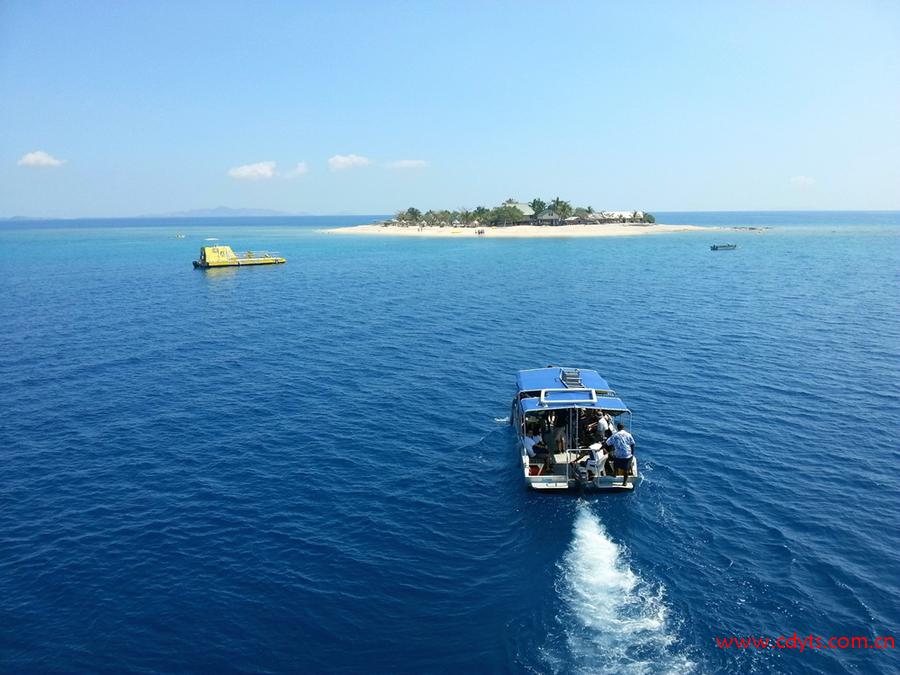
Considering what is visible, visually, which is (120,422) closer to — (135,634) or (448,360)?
(135,634)

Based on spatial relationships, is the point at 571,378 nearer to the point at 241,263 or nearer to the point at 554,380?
the point at 554,380

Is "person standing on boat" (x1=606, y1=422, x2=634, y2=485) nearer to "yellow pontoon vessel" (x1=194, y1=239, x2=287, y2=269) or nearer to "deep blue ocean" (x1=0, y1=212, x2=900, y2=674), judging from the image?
"deep blue ocean" (x1=0, y1=212, x2=900, y2=674)

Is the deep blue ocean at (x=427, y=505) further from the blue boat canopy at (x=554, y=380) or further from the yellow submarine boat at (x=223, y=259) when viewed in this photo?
the yellow submarine boat at (x=223, y=259)

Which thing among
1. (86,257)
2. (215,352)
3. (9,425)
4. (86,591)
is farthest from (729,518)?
(86,257)

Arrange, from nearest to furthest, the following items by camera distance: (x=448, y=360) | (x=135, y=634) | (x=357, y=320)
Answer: (x=135, y=634) < (x=448, y=360) < (x=357, y=320)

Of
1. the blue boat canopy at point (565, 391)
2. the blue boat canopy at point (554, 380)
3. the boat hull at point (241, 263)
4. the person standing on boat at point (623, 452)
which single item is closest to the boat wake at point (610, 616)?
the person standing on boat at point (623, 452)

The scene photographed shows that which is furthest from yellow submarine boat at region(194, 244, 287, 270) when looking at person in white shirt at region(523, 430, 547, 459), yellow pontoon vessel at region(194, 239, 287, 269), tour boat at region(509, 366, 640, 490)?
person in white shirt at region(523, 430, 547, 459)
